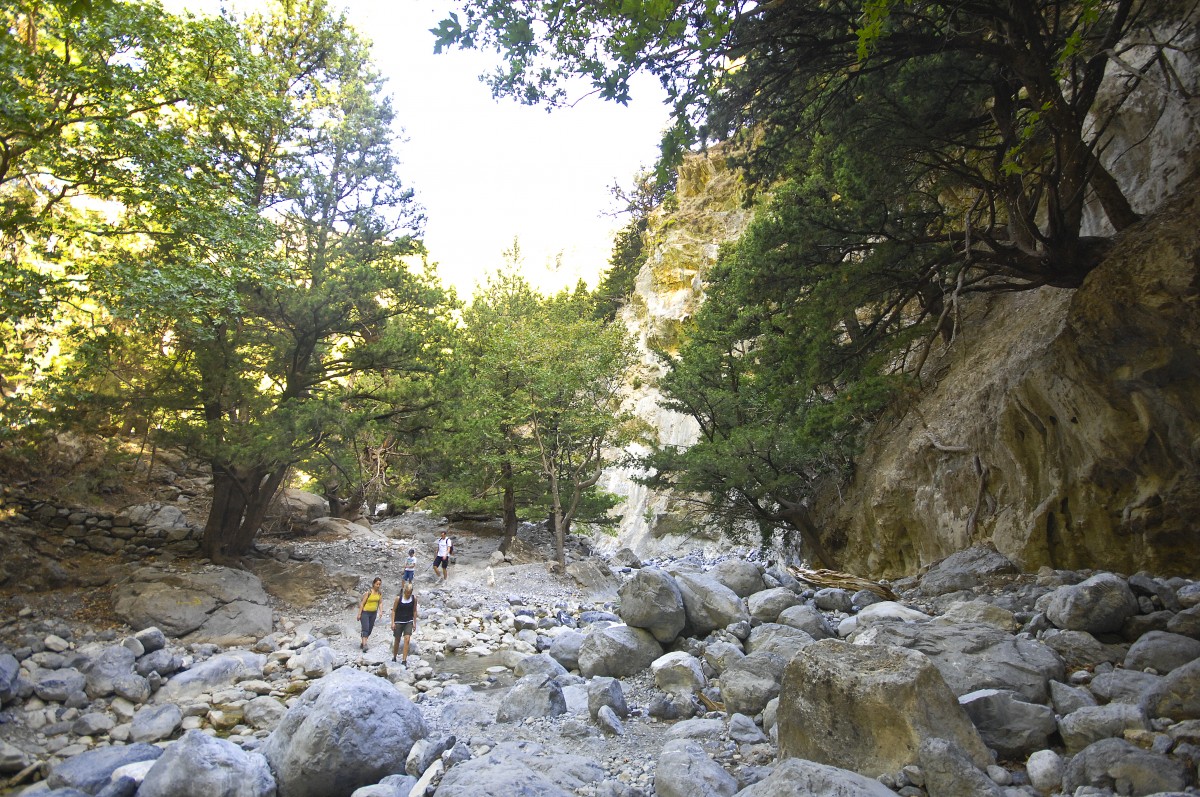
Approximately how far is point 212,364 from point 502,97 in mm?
10498

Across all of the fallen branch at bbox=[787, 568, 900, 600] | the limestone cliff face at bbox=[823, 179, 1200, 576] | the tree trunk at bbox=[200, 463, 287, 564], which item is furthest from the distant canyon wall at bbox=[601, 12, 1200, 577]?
the tree trunk at bbox=[200, 463, 287, 564]

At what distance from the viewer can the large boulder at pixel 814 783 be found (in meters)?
3.36

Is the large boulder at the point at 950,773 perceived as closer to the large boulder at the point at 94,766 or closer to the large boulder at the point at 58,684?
the large boulder at the point at 94,766

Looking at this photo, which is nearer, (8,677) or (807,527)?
(8,677)

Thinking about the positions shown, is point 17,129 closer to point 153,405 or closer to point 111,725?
point 153,405

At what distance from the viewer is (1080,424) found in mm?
7332

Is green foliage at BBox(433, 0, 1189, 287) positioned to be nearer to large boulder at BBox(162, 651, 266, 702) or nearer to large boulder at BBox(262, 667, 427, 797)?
large boulder at BBox(262, 667, 427, 797)

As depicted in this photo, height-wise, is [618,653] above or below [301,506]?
below

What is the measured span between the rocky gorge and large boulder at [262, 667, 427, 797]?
0.07 ft

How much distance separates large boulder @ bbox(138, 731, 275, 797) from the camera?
17.3 ft

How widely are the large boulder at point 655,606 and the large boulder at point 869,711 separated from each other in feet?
13.2

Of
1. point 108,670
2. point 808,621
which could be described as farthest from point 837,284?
point 108,670

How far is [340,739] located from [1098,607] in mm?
7126

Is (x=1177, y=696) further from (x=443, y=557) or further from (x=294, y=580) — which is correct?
(x=443, y=557)
